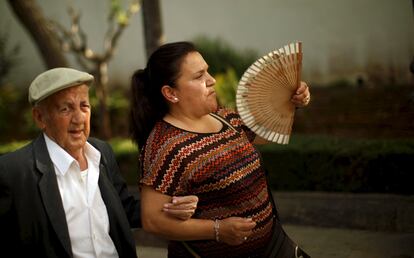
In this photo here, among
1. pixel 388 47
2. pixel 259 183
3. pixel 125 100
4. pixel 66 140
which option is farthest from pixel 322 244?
pixel 125 100

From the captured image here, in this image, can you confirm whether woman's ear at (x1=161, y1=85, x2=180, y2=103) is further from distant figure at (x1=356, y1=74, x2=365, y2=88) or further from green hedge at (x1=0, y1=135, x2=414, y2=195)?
distant figure at (x1=356, y1=74, x2=365, y2=88)

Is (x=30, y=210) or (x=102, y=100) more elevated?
(x=30, y=210)

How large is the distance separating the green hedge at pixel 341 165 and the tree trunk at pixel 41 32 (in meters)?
3.37

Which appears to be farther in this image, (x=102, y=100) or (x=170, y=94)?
(x=102, y=100)

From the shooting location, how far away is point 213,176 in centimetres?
220

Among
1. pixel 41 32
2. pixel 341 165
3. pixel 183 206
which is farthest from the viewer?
pixel 41 32

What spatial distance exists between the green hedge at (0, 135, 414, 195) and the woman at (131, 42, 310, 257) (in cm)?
277

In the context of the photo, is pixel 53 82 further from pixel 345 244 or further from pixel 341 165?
pixel 341 165

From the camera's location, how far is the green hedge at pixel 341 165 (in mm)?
4848

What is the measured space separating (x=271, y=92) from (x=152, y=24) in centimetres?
434

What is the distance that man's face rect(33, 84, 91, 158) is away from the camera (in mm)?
2207

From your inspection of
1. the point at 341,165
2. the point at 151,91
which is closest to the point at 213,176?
the point at 151,91

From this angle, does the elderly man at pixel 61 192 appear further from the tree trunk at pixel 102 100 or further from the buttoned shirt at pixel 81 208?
the tree trunk at pixel 102 100

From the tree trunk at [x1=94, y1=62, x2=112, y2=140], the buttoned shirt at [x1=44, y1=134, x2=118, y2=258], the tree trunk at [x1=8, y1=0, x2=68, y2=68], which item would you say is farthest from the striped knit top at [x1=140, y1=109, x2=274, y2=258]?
the tree trunk at [x1=94, y1=62, x2=112, y2=140]
